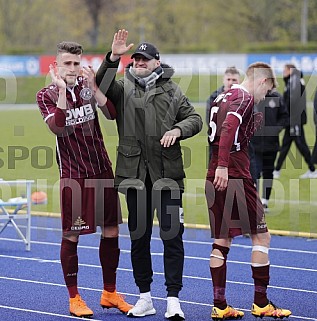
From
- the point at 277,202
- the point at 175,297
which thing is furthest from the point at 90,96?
the point at 277,202

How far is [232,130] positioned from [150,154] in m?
0.71

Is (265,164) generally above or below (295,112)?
below

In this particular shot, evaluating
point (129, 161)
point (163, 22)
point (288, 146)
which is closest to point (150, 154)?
point (129, 161)

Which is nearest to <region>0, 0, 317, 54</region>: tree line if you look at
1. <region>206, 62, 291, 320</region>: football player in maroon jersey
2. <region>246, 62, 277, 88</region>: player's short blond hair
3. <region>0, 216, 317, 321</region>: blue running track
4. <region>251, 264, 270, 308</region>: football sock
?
<region>0, 216, 317, 321</region>: blue running track

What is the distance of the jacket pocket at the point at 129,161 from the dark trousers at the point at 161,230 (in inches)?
5.2

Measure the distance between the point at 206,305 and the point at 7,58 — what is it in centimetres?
3684

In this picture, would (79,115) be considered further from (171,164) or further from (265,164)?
(265,164)

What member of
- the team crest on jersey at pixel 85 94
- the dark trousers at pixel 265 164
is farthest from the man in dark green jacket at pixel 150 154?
the dark trousers at pixel 265 164

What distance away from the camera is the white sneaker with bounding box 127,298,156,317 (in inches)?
276

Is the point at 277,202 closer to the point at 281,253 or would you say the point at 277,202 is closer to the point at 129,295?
the point at 281,253

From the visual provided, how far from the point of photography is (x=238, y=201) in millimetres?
6973

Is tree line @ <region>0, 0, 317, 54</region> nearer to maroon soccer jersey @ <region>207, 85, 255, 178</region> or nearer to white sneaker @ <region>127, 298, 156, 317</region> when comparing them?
maroon soccer jersey @ <region>207, 85, 255, 178</region>

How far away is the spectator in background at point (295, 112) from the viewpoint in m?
16.0

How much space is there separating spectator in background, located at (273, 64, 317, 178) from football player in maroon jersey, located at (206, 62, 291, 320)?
29.4 ft
